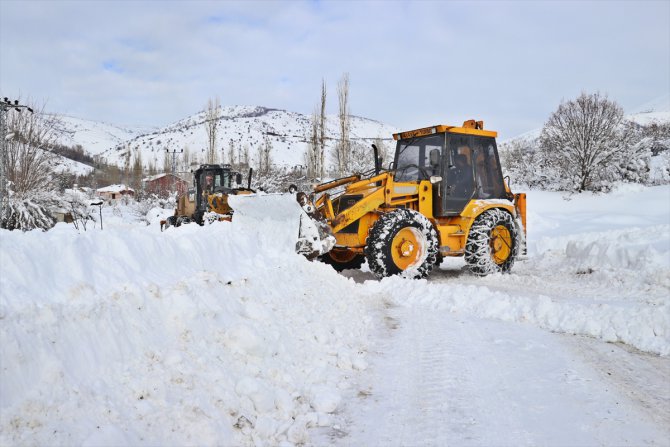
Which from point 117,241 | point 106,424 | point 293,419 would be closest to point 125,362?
point 106,424

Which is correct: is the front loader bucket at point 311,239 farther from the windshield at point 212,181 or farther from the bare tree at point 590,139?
the bare tree at point 590,139

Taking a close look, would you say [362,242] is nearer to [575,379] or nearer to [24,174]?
[575,379]

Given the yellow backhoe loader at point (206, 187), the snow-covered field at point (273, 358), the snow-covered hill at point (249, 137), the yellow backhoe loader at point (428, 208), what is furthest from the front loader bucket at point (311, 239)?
the snow-covered hill at point (249, 137)

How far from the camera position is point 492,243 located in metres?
9.46

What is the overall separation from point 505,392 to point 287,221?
4682 millimetres

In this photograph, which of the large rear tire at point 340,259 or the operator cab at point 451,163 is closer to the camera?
the operator cab at point 451,163

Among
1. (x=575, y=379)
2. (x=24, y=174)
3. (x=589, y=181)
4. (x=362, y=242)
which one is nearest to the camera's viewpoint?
(x=575, y=379)

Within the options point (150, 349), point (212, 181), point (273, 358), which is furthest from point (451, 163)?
point (212, 181)

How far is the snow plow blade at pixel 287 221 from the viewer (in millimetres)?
7629

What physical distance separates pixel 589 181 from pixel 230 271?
28.8 metres

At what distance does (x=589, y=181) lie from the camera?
29109 millimetres

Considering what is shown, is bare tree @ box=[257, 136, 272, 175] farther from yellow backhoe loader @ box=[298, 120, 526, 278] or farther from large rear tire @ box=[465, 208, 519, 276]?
large rear tire @ box=[465, 208, 519, 276]

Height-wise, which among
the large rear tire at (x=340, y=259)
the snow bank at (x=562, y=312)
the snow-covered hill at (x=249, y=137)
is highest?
the snow-covered hill at (x=249, y=137)

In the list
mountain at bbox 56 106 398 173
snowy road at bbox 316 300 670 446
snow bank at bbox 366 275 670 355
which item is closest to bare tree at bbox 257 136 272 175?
snow bank at bbox 366 275 670 355
